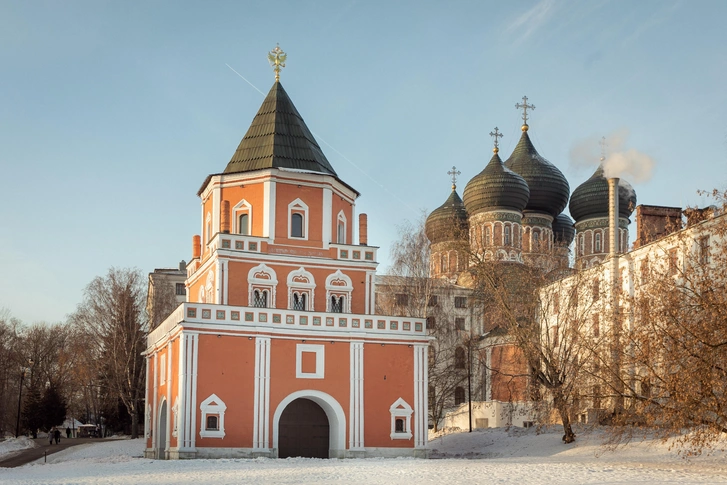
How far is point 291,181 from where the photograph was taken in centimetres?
3072

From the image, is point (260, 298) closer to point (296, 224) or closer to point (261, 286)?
point (261, 286)

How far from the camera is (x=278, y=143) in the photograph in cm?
3159

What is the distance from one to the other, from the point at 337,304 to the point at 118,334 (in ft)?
64.7

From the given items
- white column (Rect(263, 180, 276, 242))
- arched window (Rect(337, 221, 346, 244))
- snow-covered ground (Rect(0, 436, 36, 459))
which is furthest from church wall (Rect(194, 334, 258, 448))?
snow-covered ground (Rect(0, 436, 36, 459))

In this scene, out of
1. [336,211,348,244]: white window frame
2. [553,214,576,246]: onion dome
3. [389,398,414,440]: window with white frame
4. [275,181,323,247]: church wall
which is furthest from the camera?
[553,214,576,246]: onion dome

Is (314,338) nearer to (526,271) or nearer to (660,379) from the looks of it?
(526,271)

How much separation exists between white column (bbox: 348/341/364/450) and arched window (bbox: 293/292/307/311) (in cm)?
233

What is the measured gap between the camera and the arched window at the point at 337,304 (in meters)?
30.9

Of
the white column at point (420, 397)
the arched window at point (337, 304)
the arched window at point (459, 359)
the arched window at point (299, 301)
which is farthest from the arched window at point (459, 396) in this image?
the arched window at point (299, 301)

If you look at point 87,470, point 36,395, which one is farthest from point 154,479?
point 36,395

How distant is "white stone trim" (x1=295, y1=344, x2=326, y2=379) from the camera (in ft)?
94.3

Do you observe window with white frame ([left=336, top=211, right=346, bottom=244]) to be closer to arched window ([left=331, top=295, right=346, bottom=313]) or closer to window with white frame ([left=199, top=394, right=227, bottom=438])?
arched window ([left=331, top=295, right=346, bottom=313])

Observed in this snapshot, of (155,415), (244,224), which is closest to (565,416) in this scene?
(244,224)

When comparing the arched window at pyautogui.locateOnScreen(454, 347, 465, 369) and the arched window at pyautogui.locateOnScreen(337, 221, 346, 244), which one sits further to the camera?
the arched window at pyautogui.locateOnScreen(454, 347, 465, 369)
